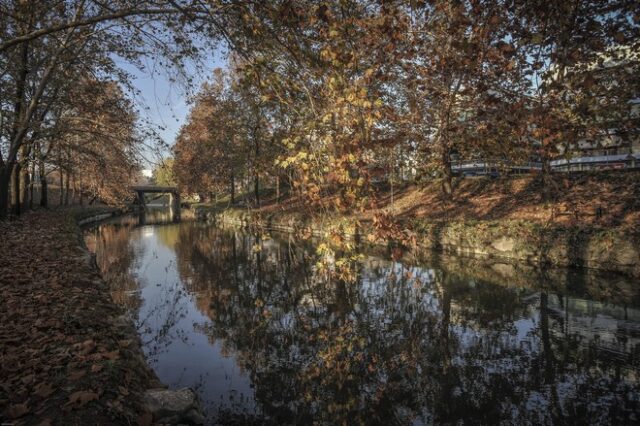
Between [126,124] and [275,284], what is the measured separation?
8.82m

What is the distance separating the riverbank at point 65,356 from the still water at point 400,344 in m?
1.51

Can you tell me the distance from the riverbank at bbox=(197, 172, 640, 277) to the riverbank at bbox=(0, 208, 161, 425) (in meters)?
4.16

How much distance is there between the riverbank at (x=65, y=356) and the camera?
162 inches

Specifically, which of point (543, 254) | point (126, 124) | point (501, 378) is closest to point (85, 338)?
point (501, 378)

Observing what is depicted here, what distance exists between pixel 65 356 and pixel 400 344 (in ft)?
20.2

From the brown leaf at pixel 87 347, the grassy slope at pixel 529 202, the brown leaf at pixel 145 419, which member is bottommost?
the brown leaf at pixel 145 419

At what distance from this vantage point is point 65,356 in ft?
16.9

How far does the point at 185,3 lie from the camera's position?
290 inches

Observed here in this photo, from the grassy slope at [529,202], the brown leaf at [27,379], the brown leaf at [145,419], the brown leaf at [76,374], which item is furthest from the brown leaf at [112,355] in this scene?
the grassy slope at [529,202]

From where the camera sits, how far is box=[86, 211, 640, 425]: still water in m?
6.10

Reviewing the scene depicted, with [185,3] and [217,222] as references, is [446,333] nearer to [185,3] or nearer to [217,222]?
[185,3]

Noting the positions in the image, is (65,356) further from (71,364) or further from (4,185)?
(4,185)

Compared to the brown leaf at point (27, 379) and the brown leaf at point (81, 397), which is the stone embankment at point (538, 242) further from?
the brown leaf at point (81, 397)

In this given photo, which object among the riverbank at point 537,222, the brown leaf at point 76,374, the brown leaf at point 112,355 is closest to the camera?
the brown leaf at point 76,374
